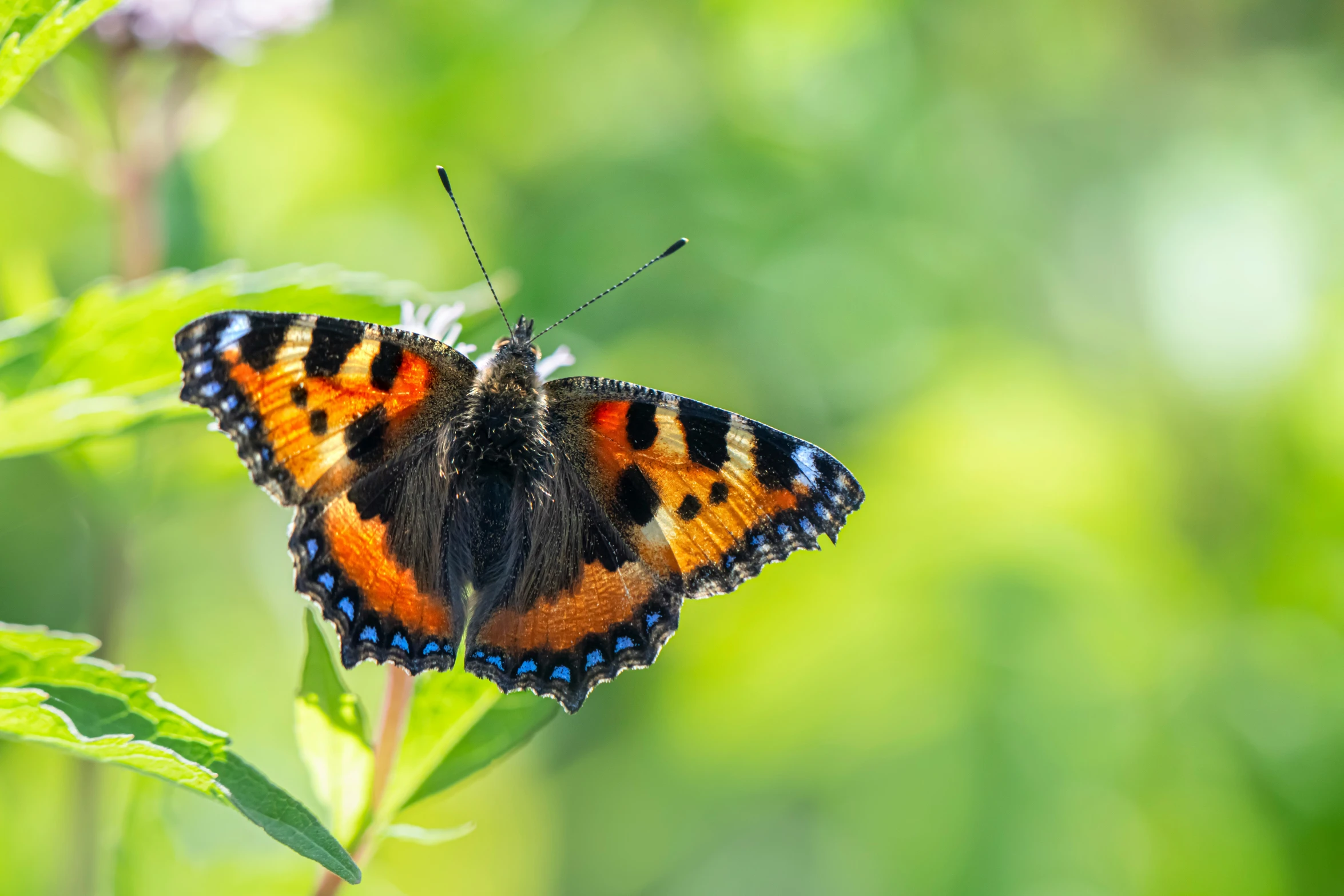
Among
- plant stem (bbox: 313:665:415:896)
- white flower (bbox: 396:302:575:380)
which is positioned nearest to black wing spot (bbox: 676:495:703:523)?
white flower (bbox: 396:302:575:380)

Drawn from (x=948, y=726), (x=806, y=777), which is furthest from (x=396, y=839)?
(x=948, y=726)

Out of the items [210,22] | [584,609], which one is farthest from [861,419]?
[210,22]

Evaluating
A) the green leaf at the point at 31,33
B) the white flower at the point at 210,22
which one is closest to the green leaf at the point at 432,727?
the green leaf at the point at 31,33

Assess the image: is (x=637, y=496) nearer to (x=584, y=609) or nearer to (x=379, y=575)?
(x=584, y=609)

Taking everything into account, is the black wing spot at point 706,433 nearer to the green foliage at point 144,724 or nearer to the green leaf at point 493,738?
the green leaf at point 493,738

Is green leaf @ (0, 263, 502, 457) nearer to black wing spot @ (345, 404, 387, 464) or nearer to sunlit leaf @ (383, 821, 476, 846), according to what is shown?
black wing spot @ (345, 404, 387, 464)

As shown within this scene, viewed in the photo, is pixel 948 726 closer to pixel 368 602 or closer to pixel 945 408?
pixel 945 408
